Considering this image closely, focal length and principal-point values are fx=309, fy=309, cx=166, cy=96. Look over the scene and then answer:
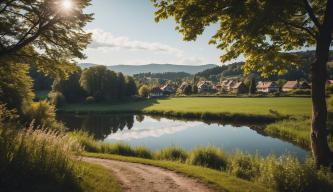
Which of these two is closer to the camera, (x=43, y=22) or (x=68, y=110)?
(x=43, y=22)

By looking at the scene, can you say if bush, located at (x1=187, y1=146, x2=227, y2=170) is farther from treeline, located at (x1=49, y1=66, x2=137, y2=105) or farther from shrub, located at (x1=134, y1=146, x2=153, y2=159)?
treeline, located at (x1=49, y1=66, x2=137, y2=105)

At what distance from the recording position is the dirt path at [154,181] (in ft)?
36.4

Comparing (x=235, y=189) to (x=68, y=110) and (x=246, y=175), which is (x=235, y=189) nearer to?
(x=246, y=175)

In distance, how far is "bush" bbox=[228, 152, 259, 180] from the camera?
15180mm

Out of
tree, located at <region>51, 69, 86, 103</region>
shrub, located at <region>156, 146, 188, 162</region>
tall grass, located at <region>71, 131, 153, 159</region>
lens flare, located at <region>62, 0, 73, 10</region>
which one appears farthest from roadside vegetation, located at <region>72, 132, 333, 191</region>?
tree, located at <region>51, 69, 86, 103</region>

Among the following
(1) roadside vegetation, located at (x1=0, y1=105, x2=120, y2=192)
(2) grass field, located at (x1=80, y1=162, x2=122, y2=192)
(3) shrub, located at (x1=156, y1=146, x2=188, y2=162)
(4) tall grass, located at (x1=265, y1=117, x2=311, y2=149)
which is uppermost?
(1) roadside vegetation, located at (x1=0, y1=105, x2=120, y2=192)

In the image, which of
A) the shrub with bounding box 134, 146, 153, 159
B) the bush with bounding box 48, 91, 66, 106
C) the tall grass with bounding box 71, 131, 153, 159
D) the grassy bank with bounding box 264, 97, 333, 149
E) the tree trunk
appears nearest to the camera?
the tree trunk

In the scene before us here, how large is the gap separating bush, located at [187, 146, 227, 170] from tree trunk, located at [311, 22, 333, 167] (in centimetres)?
634

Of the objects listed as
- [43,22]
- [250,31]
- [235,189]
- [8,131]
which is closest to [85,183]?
[8,131]

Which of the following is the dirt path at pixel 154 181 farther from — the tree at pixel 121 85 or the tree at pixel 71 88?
the tree at pixel 121 85

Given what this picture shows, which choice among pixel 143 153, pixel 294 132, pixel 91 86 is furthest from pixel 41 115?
pixel 91 86

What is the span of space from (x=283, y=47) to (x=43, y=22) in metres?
12.8

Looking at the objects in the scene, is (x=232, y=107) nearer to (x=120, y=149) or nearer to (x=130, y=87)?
(x=120, y=149)

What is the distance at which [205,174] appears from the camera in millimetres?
13602
